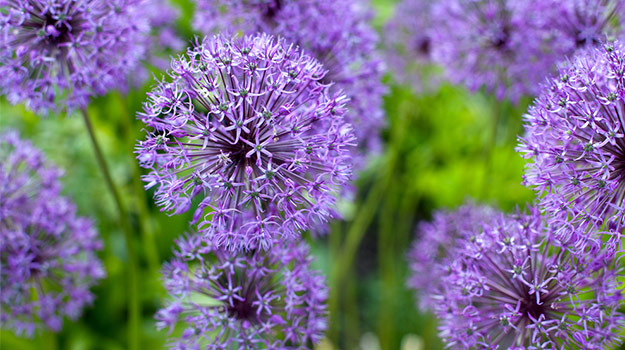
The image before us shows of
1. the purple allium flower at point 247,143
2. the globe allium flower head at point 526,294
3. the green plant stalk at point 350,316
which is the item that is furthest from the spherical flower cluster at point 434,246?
the purple allium flower at point 247,143

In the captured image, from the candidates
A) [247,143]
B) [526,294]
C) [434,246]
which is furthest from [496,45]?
[247,143]

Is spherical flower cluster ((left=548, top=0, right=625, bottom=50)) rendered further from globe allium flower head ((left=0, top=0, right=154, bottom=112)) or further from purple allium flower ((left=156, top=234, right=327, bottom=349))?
globe allium flower head ((left=0, top=0, right=154, bottom=112))

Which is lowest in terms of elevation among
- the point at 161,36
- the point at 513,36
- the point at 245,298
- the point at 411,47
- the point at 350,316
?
the point at 245,298

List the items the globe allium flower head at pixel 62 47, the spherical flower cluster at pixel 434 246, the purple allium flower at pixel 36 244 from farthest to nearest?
the spherical flower cluster at pixel 434 246 < the purple allium flower at pixel 36 244 < the globe allium flower head at pixel 62 47

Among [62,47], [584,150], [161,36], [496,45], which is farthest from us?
[161,36]

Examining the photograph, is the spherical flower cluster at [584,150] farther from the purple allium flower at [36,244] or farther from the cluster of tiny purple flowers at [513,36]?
the purple allium flower at [36,244]

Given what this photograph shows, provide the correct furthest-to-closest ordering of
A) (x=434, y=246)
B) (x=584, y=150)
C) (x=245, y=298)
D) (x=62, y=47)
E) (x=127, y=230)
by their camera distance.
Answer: (x=434, y=246) → (x=127, y=230) → (x=62, y=47) → (x=245, y=298) → (x=584, y=150)

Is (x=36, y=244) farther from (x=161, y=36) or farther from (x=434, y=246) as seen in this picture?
(x=434, y=246)

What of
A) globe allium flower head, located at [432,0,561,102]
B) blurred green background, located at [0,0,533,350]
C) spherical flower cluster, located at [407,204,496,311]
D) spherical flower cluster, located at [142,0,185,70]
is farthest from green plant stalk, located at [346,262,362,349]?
spherical flower cluster, located at [142,0,185,70]
